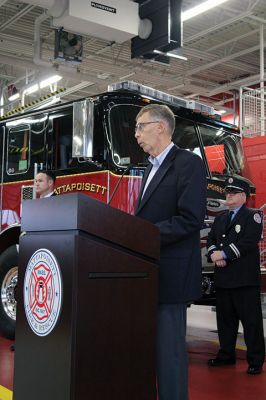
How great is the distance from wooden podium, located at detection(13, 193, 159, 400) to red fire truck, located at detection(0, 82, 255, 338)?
6.90ft

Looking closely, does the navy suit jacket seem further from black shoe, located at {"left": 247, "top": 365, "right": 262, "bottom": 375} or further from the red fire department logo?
black shoe, located at {"left": 247, "top": 365, "right": 262, "bottom": 375}

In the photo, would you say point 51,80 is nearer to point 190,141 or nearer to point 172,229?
point 190,141

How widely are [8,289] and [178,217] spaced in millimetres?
3323

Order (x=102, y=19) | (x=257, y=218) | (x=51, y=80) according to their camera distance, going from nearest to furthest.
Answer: (x=257, y=218), (x=102, y=19), (x=51, y=80)

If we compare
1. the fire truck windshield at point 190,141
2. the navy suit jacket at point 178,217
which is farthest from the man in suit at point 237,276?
the navy suit jacket at point 178,217

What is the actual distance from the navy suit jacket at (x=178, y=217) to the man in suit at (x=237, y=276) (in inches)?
76.3

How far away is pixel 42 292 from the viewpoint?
2023mm

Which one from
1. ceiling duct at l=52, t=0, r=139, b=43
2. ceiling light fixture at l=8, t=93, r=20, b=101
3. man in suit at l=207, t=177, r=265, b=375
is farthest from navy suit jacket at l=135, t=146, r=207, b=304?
ceiling light fixture at l=8, t=93, r=20, b=101

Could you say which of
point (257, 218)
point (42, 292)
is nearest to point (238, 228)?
point (257, 218)

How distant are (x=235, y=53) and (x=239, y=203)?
33.2 ft

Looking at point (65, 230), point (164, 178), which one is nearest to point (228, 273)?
point (164, 178)

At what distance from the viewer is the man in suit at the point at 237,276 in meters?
4.38

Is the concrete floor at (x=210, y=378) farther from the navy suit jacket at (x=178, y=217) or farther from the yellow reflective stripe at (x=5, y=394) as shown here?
the navy suit jacket at (x=178, y=217)

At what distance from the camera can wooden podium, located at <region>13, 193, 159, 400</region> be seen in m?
1.86
